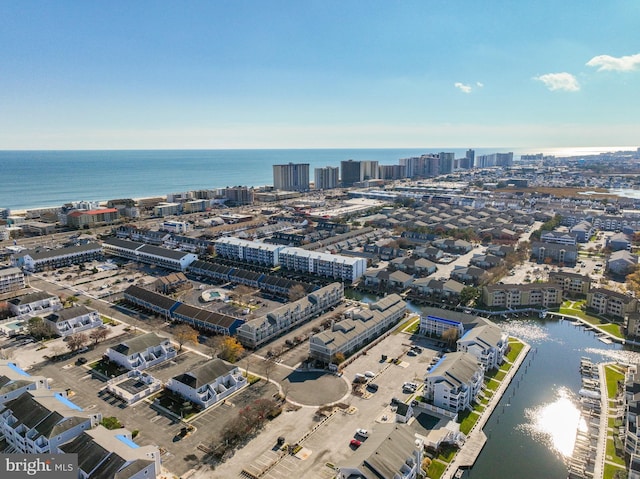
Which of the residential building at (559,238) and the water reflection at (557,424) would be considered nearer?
the water reflection at (557,424)

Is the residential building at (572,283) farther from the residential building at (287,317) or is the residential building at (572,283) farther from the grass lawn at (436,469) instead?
the grass lawn at (436,469)

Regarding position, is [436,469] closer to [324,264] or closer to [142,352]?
[142,352]

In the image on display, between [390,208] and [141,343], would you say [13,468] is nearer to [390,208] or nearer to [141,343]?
[141,343]

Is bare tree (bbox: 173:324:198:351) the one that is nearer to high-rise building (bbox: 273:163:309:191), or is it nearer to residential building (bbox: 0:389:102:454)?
residential building (bbox: 0:389:102:454)

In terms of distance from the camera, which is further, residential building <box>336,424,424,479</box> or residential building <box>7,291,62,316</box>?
residential building <box>7,291,62,316</box>

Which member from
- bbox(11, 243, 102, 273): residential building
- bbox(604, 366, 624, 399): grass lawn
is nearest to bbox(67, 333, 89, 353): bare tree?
bbox(11, 243, 102, 273): residential building

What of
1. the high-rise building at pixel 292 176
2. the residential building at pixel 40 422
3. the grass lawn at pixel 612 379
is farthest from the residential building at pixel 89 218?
the grass lawn at pixel 612 379
